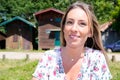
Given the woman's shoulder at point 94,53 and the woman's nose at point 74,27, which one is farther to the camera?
the woman's shoulder at point 94,53

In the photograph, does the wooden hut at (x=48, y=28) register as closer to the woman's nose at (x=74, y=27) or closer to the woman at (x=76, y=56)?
the woman at (x=76, y=56)

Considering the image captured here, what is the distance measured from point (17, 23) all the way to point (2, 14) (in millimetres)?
14694

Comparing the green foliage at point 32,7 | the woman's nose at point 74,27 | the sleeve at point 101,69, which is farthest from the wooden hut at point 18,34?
the woman's nose at point 74,27

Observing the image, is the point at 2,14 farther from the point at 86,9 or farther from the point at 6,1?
the point at 86,9

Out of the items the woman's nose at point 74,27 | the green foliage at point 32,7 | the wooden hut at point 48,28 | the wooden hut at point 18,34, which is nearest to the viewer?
the woman's nose at point 74,27

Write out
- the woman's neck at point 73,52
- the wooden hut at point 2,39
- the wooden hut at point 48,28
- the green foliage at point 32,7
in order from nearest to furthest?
the woman's neck at point 73,52 → the wooden hut at point 48,28 → the wooden hut at point 2,39 → the green foliage at point 32,7

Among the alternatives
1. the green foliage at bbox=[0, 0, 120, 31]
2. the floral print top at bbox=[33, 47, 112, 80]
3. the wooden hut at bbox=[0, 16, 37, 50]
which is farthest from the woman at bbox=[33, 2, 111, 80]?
the green foliage at bbox=[0, 0, 120, 31]

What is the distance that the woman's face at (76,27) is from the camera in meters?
2.75

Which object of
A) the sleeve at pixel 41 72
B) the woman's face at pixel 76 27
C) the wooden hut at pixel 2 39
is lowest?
the wooden hut at pixel 2 39

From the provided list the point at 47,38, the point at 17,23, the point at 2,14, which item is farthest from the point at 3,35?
the point at 2,14

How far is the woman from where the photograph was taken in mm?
2776

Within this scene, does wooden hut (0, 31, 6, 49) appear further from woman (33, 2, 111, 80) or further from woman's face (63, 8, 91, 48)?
woman's face (63, 8, 91, 48)

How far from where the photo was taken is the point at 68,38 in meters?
2.79

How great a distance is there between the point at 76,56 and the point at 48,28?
109 ft
